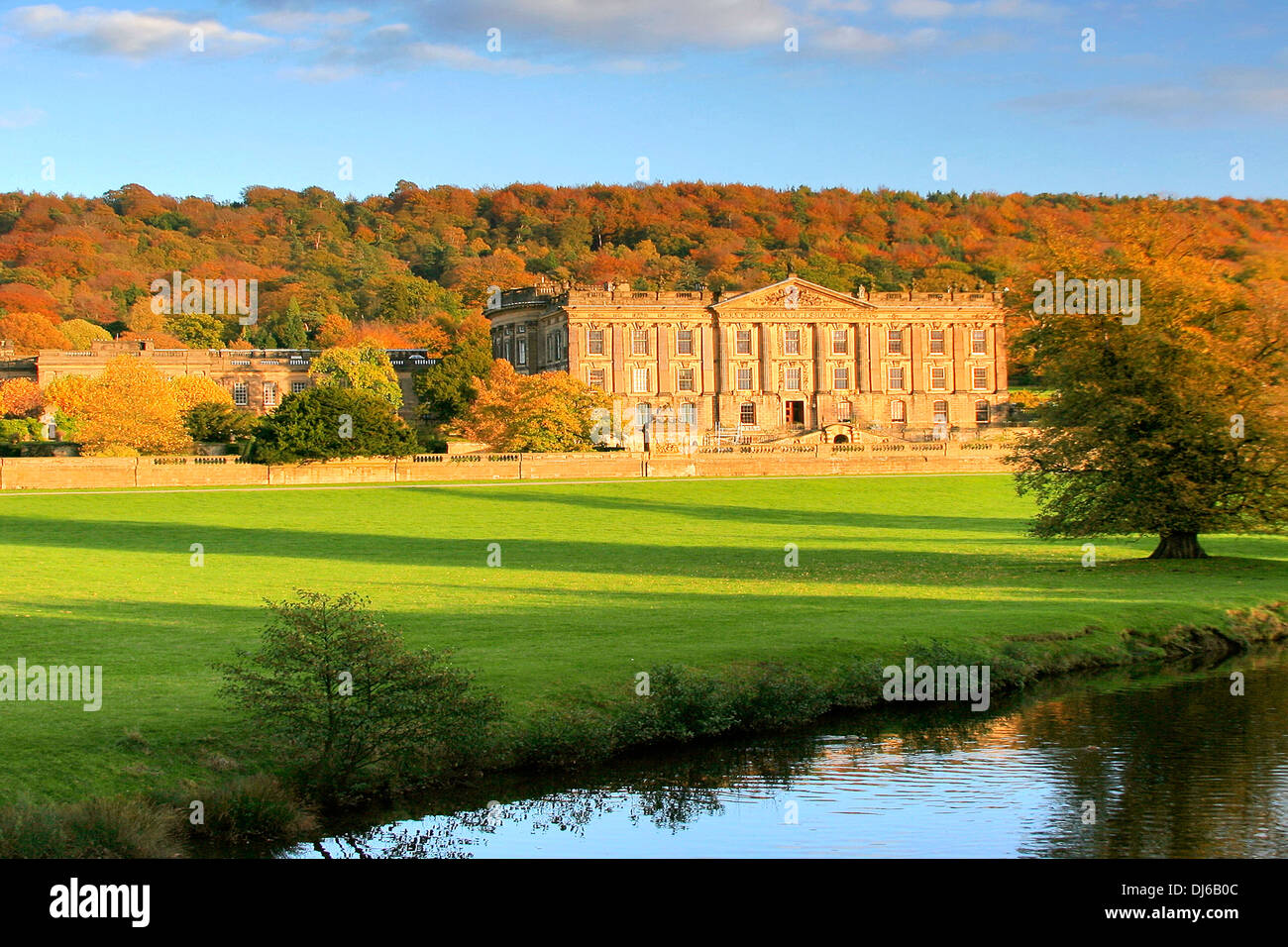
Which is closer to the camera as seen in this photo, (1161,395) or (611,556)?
(1161,395)

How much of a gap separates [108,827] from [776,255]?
130 m

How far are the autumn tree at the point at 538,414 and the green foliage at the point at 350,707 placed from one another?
2192 inches

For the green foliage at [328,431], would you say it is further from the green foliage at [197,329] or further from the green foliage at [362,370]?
the green foliage at [197,329]

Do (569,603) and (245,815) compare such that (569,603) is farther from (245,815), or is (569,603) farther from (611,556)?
(245,815)

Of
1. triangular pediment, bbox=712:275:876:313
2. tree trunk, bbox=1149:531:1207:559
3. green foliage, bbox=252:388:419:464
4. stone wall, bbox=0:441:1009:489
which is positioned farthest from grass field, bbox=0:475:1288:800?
triangular pediment, bbox=712:275:876:313

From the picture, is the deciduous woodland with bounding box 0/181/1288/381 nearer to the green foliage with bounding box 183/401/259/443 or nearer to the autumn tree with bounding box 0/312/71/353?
the autumn tree with bounding box 0/312/71/353

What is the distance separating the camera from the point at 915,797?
13250 mm

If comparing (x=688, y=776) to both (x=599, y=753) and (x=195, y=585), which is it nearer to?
(x=599, y=753)

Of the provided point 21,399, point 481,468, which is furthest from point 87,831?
point 21,399

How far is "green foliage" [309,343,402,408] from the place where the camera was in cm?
8594

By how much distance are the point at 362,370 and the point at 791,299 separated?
29.4 m

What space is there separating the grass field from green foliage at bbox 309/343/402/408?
126 ft

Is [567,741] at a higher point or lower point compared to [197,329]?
lower

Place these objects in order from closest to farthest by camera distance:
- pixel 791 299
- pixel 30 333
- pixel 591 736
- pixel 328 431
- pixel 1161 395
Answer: pixel 591 736, pixel 1161 395, pixel 328 431, pixel 791 299, pixel 30 333
